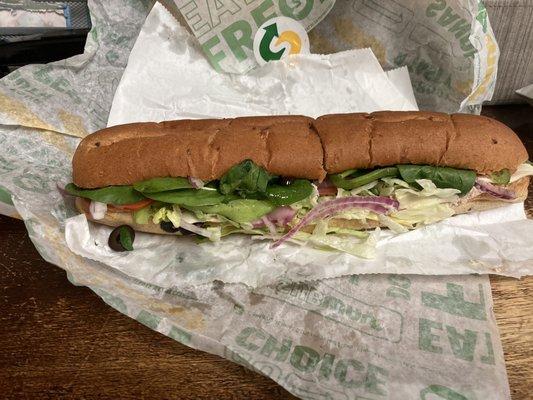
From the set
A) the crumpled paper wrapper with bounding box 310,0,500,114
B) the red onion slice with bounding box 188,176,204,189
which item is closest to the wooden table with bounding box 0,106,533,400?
the red onion slice with bounding box 188,176,204,189

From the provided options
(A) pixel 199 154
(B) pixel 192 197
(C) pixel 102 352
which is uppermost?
(A) pixel 199 154

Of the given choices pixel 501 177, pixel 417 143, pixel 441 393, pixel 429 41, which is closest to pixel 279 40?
pixel 429 41

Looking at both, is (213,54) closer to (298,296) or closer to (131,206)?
(131,206)

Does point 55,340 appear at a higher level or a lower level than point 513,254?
lower

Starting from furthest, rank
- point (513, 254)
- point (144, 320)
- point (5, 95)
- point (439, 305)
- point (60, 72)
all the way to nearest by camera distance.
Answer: point (60, 72) < point (5, 95) < point (513, 254) < point (439, 305) < point (144, 320)

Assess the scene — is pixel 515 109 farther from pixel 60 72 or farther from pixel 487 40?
pixel 60 72

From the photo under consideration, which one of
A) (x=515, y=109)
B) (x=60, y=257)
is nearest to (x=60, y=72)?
(x=60, y=257)
